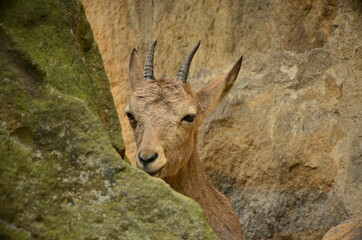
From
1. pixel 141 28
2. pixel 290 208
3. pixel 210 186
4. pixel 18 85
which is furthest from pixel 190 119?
pixel 18 85

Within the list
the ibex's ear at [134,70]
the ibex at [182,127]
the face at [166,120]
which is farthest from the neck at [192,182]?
the ibex's ear at [134,70]

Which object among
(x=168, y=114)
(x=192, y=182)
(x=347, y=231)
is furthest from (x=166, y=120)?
(x=347, y=231)

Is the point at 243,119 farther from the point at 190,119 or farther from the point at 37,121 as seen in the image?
the point at 37,121

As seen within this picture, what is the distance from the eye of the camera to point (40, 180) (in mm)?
4402

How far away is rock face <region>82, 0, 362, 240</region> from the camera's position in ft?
25.3

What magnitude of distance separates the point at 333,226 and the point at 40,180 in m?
4.18

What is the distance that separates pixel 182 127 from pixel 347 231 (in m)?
1.94

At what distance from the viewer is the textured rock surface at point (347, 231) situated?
6664mm

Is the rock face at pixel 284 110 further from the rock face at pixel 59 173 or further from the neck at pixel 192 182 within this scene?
the rock face at pixel 59 173

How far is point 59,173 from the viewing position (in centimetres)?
448

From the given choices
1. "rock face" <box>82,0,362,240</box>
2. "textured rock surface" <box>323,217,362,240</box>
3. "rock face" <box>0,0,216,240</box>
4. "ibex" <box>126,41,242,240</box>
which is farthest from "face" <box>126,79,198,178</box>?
"rock face" <box>0,0,216,240</box>

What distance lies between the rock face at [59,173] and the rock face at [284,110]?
3.59 m

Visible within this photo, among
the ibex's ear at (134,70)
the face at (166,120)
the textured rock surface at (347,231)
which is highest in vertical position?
the ibex's ear at (134,70)

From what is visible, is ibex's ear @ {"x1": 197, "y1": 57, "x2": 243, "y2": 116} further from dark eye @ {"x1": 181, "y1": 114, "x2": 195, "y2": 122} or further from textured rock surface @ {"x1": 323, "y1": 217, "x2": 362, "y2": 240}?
textured rock surface @ {"x1": 323, "y1": 217, "x2": 362, "y2": 240}
